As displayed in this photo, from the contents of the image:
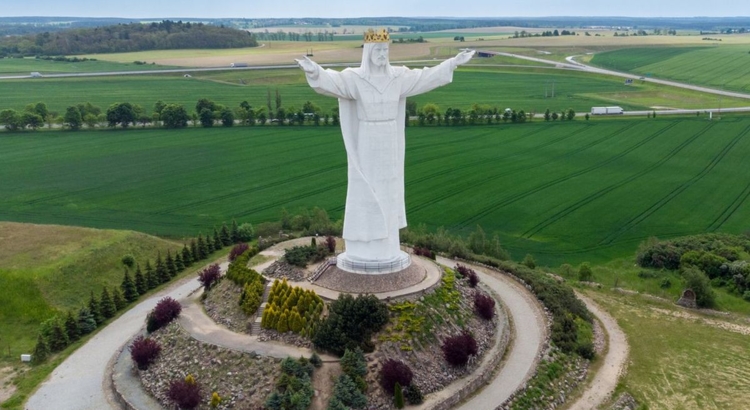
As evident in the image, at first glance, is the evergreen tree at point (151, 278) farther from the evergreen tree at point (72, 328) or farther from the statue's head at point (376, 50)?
the statue's head at point (376, 50)

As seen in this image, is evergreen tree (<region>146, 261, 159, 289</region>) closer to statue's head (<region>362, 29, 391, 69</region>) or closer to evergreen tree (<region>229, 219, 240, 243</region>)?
→ evergreen tree (<region>229, 219, 240, 243</region>)

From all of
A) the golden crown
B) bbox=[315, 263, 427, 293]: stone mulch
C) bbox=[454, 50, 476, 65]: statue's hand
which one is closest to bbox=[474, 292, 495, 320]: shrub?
bbox=[315, 263, 427, 293]: stone mulch

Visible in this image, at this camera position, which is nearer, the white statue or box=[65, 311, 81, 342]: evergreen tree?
the white statue

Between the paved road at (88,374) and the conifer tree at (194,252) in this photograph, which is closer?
the paved road at (88,374)

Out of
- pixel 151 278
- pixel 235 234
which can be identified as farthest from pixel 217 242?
pixel 151 278

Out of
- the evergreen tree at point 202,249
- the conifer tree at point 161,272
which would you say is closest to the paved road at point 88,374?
the conifer tree at point 161,272

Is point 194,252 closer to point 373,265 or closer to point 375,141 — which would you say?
point 373,265
